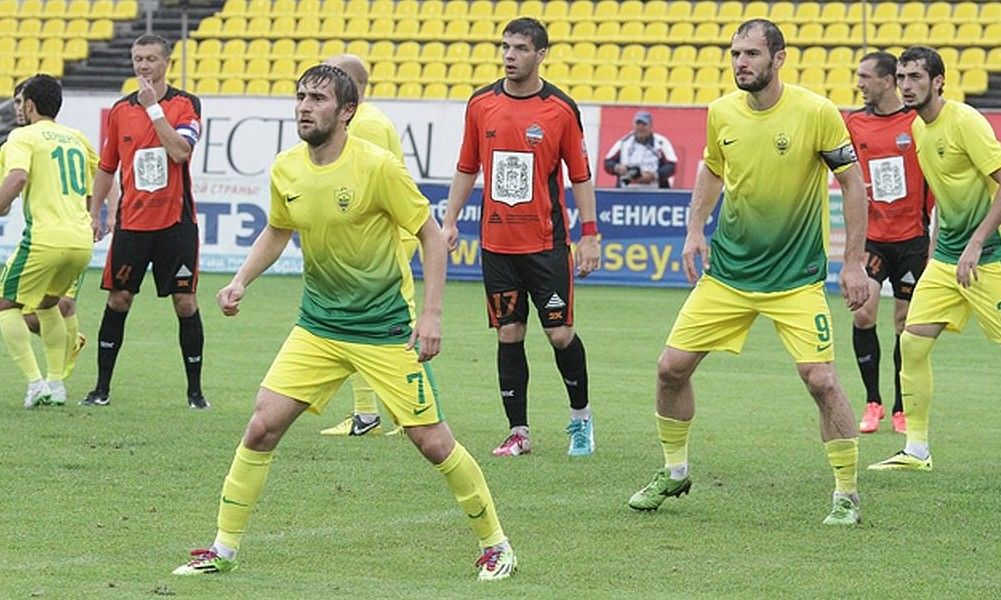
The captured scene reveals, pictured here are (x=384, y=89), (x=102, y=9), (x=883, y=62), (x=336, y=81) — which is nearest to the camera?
(x=336, y=81)

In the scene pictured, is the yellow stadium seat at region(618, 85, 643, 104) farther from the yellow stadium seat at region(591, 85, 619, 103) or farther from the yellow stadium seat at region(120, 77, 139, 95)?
the yellow stadium seat at region(120, 77, 139, 95)

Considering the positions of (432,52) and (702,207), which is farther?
(432,52)

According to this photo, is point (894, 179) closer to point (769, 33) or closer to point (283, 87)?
point (769, 33)

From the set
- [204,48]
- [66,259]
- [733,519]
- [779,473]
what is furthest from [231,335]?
[204,48]

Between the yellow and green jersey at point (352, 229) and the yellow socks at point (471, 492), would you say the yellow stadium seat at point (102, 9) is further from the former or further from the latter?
the yellow socks at point (471, 492)

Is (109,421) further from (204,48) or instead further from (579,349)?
(204,48)

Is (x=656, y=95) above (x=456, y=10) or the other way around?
the other way around

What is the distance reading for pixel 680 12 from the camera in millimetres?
27469

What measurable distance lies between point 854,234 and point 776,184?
408mm

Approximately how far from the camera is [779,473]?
9.41 meters

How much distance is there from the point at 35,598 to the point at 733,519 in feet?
10.7

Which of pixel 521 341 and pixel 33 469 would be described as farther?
pixel 521 341

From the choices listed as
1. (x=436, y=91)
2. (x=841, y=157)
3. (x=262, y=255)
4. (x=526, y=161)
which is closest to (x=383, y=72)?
(x=436, y=91)

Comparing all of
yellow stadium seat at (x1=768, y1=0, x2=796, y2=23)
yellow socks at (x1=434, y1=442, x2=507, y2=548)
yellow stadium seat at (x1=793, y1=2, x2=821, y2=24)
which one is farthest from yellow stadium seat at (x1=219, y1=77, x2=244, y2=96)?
yellow socks at (x1=434, y1=442, x2=507, y2=548)
